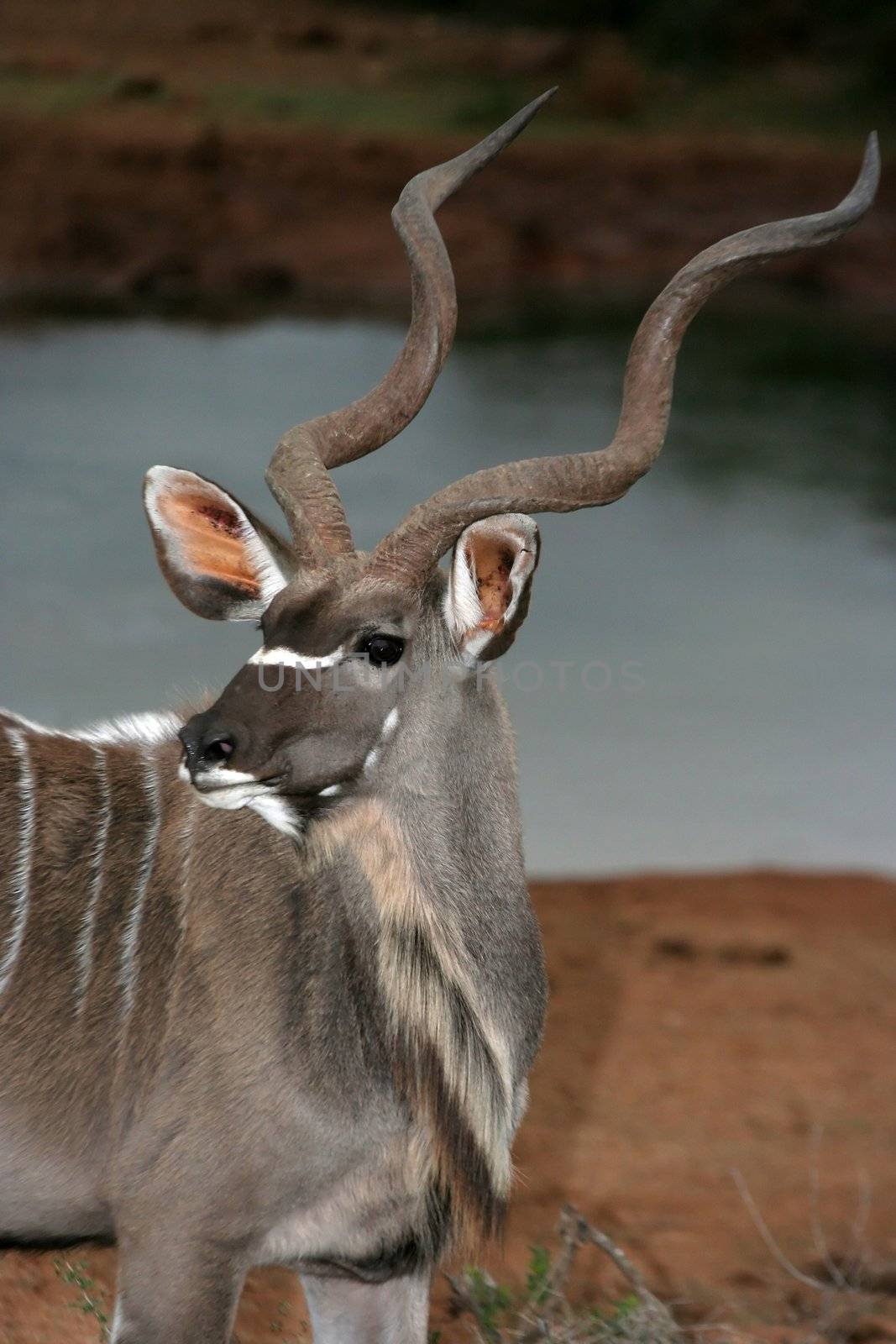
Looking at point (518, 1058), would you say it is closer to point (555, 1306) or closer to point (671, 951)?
point (555, 1306)

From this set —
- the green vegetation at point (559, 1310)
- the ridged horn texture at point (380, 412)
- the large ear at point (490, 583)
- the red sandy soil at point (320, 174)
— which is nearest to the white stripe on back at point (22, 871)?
the ridged horn texture at point (380, 412)

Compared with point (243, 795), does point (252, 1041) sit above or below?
below

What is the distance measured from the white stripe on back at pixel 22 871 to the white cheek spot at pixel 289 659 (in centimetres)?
55

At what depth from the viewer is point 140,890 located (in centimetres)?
264

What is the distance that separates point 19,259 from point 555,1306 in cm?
684

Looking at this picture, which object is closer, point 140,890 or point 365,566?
→ point 365,566

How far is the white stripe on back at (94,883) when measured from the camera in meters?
2.58

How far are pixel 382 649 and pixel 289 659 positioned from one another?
0.49 ft

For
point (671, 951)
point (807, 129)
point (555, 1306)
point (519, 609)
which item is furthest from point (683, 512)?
point (519, 609)

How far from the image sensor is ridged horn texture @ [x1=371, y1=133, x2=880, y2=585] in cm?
Result: 237

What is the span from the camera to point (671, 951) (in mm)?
5570

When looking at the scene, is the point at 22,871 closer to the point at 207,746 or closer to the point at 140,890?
the point at 140,890

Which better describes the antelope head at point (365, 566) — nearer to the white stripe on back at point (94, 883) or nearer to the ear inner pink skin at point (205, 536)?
the ear inner pink skin at point (205, 536)

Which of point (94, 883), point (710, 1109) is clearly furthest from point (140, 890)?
point (710, 1109)
